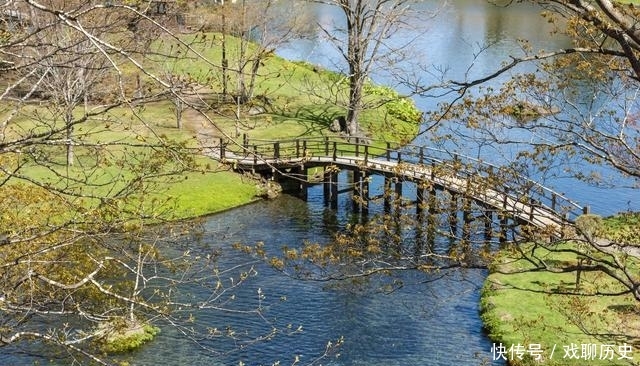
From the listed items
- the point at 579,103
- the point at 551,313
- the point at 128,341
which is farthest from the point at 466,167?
the point at 128,341

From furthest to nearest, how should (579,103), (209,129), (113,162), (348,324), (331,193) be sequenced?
(209,129)
(331,193)
(113,162)
(348,324)
(579,103)

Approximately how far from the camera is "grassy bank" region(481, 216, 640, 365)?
19.0m

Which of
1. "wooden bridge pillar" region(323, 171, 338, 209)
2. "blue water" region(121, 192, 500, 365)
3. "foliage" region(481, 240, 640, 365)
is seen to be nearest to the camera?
"foliage" region(481, 240, 640, 365)

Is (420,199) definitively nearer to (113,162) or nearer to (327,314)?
(327,314)

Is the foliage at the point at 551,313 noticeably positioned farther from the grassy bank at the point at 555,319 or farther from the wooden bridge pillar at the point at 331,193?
the wooden bridge pillar at the point at 331,193

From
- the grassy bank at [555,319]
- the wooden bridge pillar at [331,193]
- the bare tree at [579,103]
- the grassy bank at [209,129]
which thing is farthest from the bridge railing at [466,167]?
the grassy bank at [555,319]

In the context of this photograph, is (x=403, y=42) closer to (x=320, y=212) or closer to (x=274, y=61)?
(x=274, y=61)

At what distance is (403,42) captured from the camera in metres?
64.0

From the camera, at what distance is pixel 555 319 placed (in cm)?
2175

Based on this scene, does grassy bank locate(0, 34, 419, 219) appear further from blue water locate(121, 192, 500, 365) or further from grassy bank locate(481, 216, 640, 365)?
grassy bank locate(481, 216, 640, 365)

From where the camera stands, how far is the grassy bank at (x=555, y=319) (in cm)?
1897

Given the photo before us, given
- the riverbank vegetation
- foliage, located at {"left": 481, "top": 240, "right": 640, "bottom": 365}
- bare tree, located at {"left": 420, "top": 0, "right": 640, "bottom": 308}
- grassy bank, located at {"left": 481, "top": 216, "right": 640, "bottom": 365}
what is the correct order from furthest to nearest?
foliage, located at {"left": 481, "top": 240, "right": 640, "bottom": 365} → grassy bank, located at {"left": 481, "top": 216, "right": 640, "bottom": 365} → bare tree, located at {"left": 420, "top": 0, "right": 640, "bottom": 308} → the riverbank vegetation

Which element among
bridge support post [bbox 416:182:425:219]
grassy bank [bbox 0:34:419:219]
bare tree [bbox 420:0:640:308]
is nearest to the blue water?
bridge support post [bbox 416:182:425:219]

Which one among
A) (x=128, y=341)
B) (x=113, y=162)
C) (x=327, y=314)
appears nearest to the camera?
(x=128, y=341)
